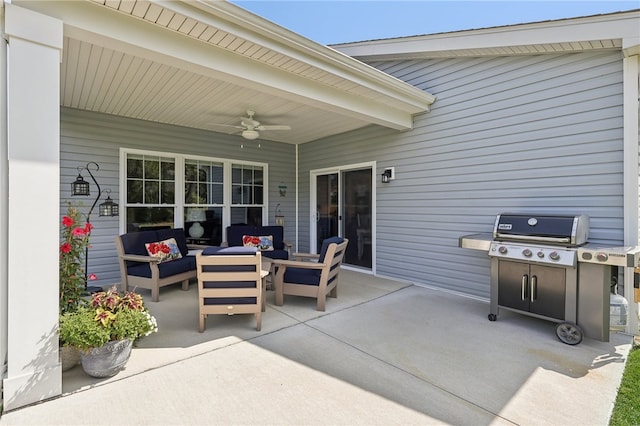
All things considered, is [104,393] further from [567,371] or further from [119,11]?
[567,371]

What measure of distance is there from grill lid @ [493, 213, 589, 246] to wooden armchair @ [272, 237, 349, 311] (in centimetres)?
196

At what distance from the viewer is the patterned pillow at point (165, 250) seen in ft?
15.5

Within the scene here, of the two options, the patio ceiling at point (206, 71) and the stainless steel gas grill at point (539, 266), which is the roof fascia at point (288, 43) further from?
the stainless steel gas grill at point (539, 266)

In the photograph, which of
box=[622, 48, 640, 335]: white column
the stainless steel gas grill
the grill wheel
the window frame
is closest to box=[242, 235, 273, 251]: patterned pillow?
the window frame

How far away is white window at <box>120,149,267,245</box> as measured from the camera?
5.55 metres

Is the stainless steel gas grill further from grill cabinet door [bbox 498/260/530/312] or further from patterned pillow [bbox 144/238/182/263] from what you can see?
patterned pillow [bbox 144/238/182/263]

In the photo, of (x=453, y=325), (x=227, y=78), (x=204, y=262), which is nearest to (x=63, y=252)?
(x=204, y=262)

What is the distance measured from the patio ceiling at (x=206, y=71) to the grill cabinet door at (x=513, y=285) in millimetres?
2685

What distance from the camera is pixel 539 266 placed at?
3.33 metres

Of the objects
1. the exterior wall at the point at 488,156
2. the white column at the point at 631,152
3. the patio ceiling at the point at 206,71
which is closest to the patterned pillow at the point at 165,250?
the patio ceiling at the point at 206,71

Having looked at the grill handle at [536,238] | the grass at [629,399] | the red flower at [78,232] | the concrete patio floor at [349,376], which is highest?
the red flower at [78,232]

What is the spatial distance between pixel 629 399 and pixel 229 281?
337 centimetres

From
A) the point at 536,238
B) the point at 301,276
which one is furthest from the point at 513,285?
the point at 301,276

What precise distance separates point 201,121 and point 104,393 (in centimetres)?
468
